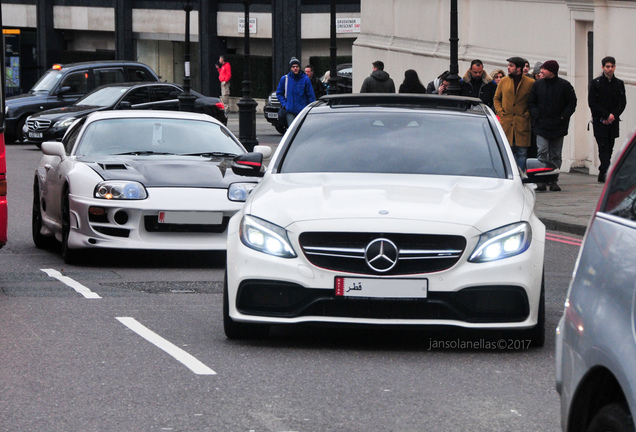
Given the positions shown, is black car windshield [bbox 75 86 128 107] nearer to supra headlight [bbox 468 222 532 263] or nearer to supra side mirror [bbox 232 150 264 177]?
supra side mirror [bbox 232 150 264 177]

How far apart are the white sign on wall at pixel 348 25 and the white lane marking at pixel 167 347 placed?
4049 cm

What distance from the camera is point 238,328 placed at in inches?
297

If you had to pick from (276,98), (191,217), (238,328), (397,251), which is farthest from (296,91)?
(397,251)

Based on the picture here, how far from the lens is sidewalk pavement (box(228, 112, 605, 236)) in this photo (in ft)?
47.6

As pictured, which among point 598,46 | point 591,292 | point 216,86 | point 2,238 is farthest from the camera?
point 216,86

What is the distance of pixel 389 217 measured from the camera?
7086 mm

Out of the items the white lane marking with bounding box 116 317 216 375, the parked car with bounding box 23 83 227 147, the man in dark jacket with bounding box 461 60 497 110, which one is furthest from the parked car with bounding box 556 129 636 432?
the parked car with bounding box 23 83 227 147

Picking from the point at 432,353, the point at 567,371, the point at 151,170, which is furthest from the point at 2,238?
the point at 567,371

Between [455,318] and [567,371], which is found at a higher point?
[567,371]

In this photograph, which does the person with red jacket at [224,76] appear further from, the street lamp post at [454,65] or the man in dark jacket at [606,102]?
the man in dark jacket at [606,102]

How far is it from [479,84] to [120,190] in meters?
10.6

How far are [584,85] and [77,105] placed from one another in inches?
464

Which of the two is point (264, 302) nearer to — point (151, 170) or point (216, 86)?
point (151, 170)

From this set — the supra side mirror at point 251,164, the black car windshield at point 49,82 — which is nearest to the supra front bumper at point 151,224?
the supra side mirror at point 251,164
